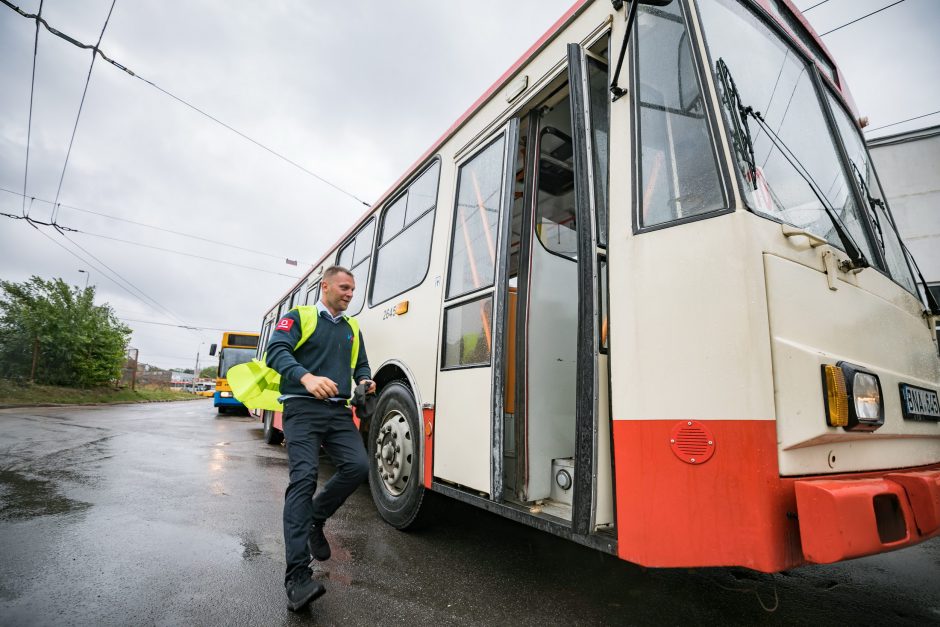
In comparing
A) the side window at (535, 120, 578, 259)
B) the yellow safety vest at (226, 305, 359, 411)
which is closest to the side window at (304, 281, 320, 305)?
the yellow safety vest at (226, 305, 359, 411)

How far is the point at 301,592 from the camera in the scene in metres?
2.17

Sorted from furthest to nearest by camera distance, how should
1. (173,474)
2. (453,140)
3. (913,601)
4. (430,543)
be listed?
(173,474) < (453,140) < (430,543) < (913,601)

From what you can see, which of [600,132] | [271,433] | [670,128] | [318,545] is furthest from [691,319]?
[271,433]

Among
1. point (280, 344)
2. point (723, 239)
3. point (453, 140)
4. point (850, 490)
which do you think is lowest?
point (850, 490)

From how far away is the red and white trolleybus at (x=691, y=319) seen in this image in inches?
62.0

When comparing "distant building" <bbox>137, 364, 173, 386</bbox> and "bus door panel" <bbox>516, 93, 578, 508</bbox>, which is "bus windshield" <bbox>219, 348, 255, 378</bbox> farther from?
"distant building" <bbox>137, 364, 173, 386</bbox>

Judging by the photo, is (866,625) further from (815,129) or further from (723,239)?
(815,129)

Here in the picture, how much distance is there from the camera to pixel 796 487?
147 centimetres

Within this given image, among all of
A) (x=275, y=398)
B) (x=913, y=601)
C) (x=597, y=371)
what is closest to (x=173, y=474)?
(x=275, y=398)

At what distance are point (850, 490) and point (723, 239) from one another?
2.93 ft

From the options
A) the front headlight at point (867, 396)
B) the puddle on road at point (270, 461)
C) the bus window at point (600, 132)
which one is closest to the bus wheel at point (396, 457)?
the bus window at point (600, 132)

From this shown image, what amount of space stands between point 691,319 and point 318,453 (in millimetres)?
1978

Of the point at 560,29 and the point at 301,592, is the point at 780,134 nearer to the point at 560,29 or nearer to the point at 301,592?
the point at 560,29

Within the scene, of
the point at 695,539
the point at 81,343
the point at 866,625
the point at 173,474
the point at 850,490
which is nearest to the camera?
the point at 850,490
